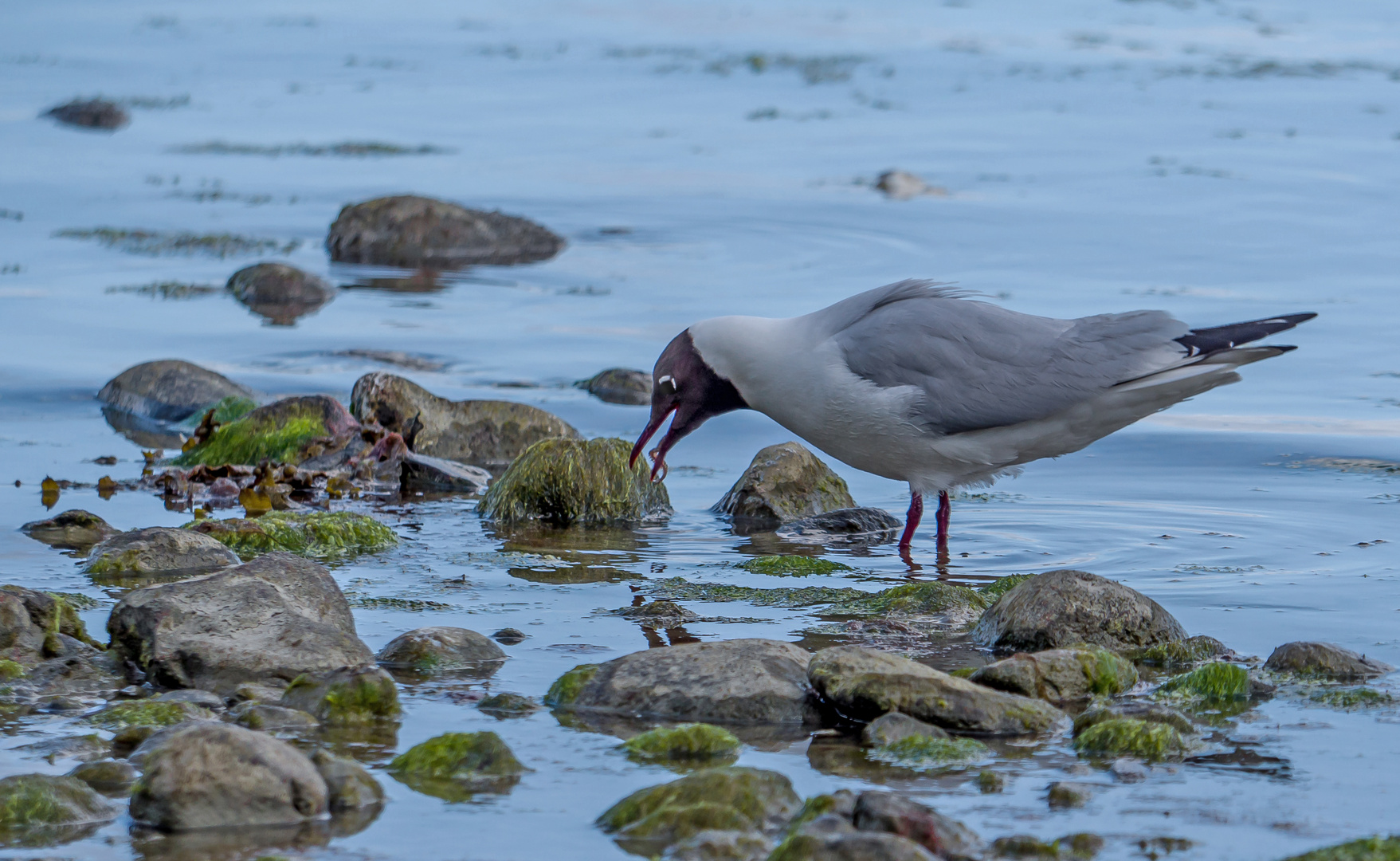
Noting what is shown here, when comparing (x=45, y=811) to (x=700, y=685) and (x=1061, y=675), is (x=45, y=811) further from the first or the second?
(x=1061, y=675)

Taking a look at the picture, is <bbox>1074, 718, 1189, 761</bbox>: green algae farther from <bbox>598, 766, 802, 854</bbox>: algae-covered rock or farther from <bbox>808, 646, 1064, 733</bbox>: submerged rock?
<bbox>598, 766, 802, 854</bbox>: algae-covered rock

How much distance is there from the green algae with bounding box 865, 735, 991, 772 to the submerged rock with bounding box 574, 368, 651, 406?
6.03 meters

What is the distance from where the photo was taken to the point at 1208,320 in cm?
1189

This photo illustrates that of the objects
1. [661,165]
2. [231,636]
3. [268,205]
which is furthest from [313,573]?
[661,165]

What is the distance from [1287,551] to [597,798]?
3.87 m

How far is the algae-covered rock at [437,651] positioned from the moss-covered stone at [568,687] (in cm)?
37

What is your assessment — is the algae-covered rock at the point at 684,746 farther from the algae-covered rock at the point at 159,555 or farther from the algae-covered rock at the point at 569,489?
the algae-covered rock at the point at 569,489

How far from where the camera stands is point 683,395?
24.5 ft

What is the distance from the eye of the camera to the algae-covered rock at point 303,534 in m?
6.82

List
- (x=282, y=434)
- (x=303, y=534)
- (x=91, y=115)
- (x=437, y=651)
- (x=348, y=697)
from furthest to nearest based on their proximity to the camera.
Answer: (x=91, y=115) < (x=282, y=434) < (x=303, y=534) < (x=437, y=651) < (x=348, y=697)

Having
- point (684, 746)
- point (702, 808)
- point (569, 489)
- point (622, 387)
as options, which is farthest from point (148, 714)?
point (622, 387)

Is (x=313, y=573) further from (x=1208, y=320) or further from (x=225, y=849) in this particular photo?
(x=1208, y=320)

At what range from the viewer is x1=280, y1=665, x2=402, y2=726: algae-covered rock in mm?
4754

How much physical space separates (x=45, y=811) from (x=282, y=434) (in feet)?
16.4
